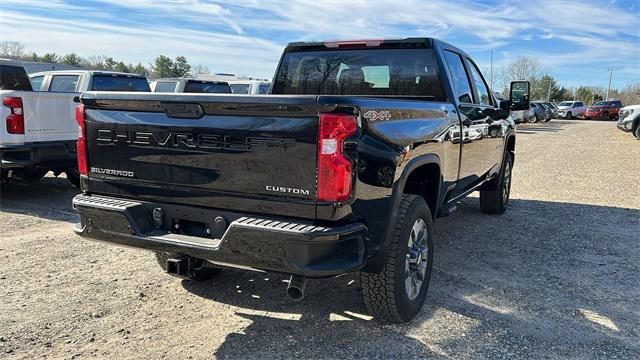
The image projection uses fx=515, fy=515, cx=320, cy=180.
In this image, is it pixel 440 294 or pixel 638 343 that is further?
pixel 440 294

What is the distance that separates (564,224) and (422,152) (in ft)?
12.2

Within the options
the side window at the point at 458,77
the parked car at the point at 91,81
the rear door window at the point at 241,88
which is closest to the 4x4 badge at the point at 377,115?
the side window at the point at 458,77

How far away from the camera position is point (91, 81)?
9391 mm

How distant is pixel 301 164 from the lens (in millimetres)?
2789

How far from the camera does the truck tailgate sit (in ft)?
9.17

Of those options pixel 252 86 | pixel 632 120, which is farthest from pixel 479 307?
pixel 632 120

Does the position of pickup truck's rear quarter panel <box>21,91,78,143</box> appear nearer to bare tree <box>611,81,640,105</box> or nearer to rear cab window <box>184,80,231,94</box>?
rear cab window <box>184,80,231,94</box>

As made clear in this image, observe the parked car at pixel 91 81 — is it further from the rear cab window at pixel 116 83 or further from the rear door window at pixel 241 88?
the rear door window at pixel 241 88

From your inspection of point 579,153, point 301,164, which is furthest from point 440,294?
point 579,153

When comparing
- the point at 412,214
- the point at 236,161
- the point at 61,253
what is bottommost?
the point at 61,253

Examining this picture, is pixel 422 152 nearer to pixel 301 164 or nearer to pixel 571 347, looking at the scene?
pixel 301 164

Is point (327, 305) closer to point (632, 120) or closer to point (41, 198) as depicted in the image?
point (41, 198)

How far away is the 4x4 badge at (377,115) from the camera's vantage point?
2.88 metres

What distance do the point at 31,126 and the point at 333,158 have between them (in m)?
5.64
